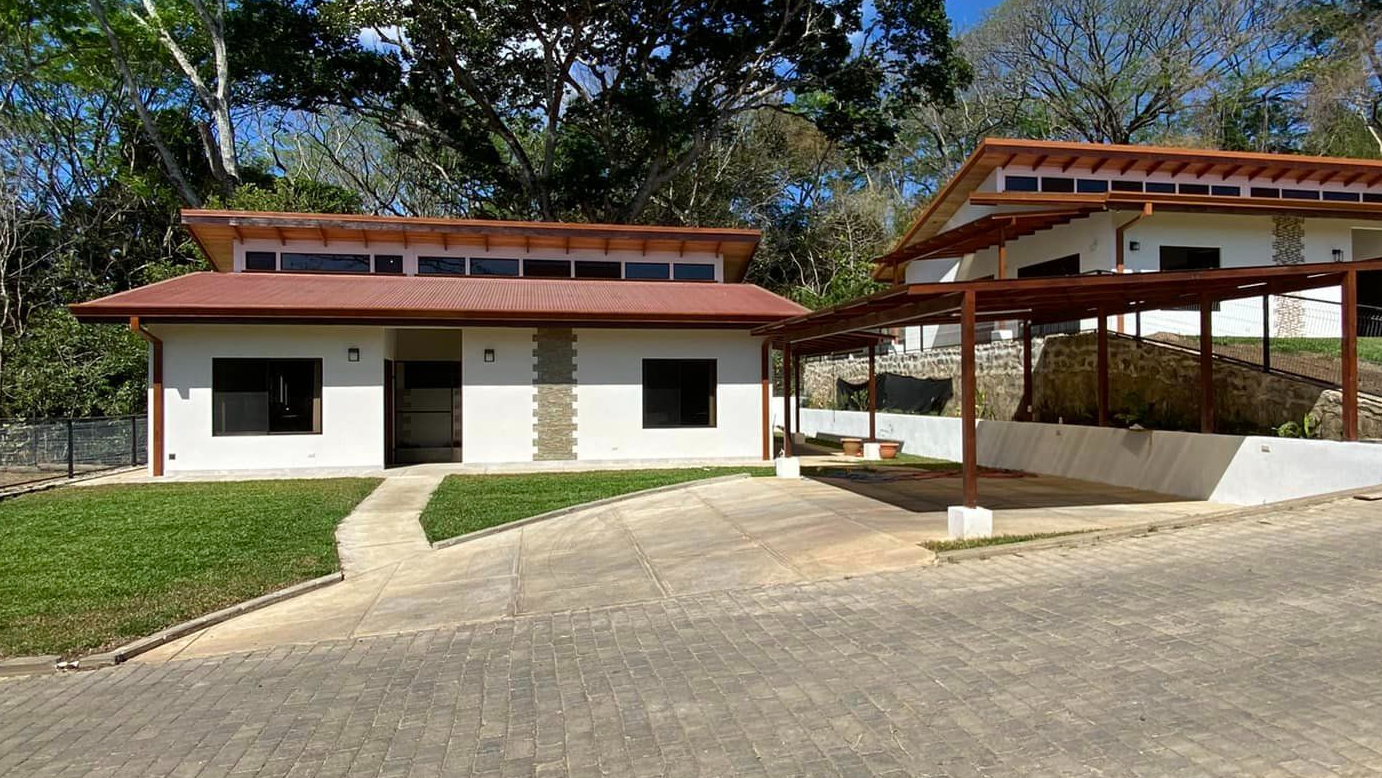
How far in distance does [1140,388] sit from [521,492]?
36.1 feet

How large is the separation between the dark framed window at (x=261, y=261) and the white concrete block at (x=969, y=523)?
54.7 ft

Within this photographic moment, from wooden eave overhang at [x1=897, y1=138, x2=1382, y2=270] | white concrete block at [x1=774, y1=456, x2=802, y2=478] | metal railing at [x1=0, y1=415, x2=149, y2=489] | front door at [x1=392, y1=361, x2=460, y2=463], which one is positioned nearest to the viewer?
white concrete block at [x1=774, y1=456, x2=802, y2=478]

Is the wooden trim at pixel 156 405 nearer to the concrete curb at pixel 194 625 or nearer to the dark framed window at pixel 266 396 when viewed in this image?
the dark framed window at pixel 266 396

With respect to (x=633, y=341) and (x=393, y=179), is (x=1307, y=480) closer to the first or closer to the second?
(x=633, y=341)

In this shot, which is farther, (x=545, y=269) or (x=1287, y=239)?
(x=545, y=269)

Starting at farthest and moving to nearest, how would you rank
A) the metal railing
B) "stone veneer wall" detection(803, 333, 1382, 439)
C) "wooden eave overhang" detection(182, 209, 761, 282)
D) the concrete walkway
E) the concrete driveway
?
"wooden eave overhang" detection(182, 209, 761, 282) < the metal railing < "stone veneer wall" detection(803, 333, 1382, 439) < the concrete walkway < the concrete driveway

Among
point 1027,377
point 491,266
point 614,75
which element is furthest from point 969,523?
point 614,75

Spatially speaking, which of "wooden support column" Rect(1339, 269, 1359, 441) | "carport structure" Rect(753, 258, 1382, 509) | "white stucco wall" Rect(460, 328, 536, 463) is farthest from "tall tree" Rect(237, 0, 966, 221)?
"wooden support column" Rect(1339, 269, 1359, 441)

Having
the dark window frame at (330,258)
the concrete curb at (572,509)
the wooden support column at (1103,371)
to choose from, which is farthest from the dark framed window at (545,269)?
the wooden support column at (1103,371)

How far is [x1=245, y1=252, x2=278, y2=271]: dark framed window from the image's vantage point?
60.1ft

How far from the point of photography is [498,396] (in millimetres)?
16281

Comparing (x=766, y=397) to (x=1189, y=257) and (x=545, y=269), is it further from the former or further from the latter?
(x=1189, y=257)

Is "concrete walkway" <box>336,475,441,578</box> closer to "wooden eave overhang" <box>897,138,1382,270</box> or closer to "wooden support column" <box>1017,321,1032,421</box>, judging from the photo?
"wooden support column" <box>1017,321,1032,421</box>

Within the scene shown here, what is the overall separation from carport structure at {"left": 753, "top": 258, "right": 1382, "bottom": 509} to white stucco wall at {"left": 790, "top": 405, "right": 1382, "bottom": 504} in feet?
1.42
